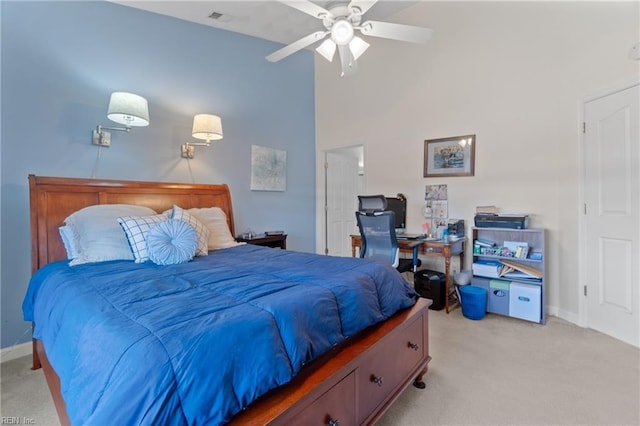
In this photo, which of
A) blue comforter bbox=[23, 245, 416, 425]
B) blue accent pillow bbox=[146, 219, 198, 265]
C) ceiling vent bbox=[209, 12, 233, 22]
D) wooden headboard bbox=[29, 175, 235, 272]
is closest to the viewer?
blue comforter bbox=[23, 245, 416, 425]

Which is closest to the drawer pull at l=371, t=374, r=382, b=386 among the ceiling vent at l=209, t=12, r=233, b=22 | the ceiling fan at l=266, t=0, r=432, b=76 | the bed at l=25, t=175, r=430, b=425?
the bed at l=25, t=175, r=430, b=425

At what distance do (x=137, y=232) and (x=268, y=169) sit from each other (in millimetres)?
2251

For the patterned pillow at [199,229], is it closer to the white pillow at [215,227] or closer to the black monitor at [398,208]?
the white pillow at [215,227]

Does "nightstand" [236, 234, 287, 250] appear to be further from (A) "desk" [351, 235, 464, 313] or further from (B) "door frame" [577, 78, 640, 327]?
(B) "door frame" [577, 78, 640, 327]

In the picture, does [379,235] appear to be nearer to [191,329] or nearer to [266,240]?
[266,240]

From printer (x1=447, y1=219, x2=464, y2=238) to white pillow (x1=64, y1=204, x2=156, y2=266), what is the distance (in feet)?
10.3

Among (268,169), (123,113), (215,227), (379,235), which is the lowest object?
(379,235)

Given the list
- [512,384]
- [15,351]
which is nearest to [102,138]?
[15,351]

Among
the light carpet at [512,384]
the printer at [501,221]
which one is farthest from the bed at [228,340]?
the printer at [501,221]

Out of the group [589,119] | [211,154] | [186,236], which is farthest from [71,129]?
[589,119]

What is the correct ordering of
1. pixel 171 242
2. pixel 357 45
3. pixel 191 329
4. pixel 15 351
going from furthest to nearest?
1. pixel 357 45
2. pixel 15 351
3. pixel 171 242
4. pixel 191 329

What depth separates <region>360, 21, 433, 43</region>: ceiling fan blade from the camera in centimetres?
219

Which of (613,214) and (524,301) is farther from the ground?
(613,214)

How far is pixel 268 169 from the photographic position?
13.7 ft
